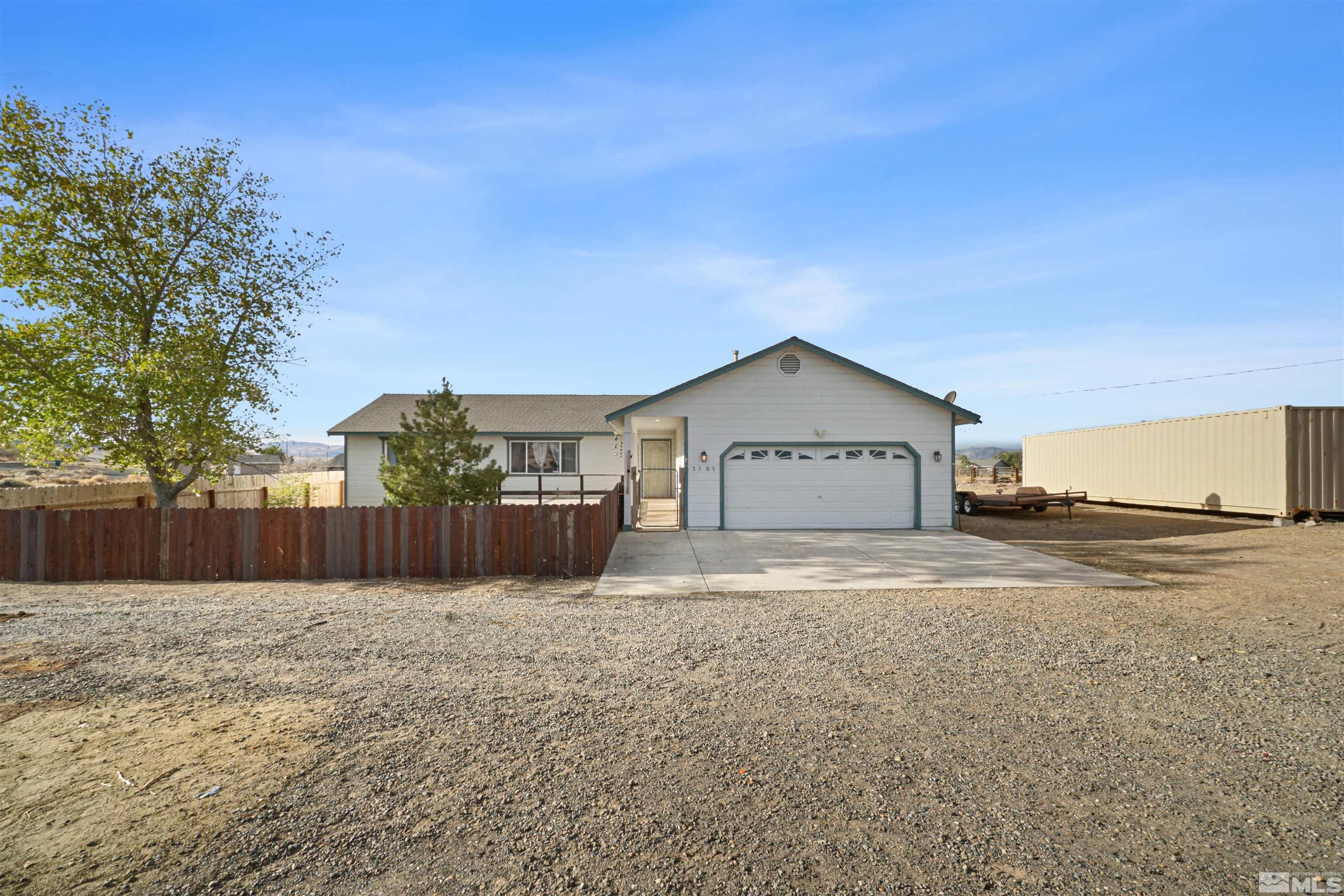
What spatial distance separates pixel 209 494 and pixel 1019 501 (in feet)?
79.1

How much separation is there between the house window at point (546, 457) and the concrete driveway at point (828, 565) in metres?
9.10

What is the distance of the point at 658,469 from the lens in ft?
82.9

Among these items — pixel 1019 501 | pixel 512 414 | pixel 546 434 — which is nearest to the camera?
pixel 1019 501

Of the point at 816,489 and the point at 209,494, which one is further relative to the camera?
the point at 209,494

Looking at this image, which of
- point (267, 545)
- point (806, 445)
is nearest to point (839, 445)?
point (806, 445)

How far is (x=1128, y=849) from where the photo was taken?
2934 mm

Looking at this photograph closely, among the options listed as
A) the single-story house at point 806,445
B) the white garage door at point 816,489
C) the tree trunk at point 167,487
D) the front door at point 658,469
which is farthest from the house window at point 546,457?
the tree trunk at point 167,487

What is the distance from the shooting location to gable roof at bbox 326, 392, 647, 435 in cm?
2303

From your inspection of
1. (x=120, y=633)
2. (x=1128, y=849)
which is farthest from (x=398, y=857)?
(x=120, y=633)

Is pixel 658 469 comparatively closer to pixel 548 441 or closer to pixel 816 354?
pixel 548 441

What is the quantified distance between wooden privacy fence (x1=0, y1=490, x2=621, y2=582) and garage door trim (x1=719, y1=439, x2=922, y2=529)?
6699 mm

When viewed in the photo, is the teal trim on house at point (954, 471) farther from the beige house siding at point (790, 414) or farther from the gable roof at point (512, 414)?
the gable roof at point (512, 414)

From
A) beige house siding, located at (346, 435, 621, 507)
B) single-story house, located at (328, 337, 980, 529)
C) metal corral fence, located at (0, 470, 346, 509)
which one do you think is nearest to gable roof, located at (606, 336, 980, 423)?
single-story house, located at (328, 337, 980, 529)

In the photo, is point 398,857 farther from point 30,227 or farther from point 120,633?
point 30,227
